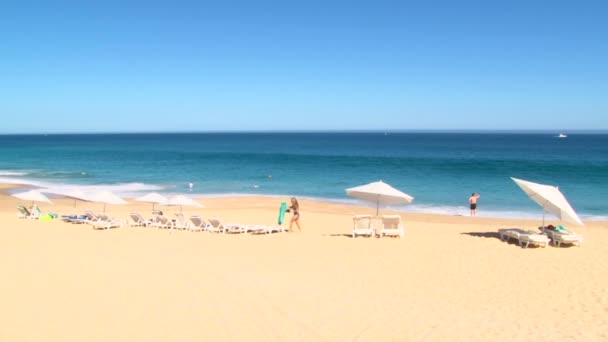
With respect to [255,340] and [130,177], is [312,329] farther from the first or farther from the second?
[130,177]

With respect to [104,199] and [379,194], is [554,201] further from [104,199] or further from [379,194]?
[104,199]

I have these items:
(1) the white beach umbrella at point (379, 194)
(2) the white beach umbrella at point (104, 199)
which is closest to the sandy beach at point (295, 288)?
(1) the white beach umbrella at point (379, 194)

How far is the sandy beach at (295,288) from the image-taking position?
6527 mm

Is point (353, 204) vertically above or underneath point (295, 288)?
underneath

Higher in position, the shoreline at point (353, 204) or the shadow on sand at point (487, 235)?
the shadow on sand at point (487, 235)

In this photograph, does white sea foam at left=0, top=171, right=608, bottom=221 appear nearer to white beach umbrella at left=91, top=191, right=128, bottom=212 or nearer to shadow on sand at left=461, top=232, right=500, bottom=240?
white beach umbrella at left=91, top=191, right=128, bottom=212

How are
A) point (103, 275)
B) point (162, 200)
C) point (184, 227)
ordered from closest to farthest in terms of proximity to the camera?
point (103, 275), point (184, 227), point (162, 200)

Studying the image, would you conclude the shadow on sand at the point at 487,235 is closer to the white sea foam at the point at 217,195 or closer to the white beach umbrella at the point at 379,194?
the white beach umbrella at the point at 379,194

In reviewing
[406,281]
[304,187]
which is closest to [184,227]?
[406,281]

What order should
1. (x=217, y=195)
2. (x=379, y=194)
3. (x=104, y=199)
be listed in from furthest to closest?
(x=217, y=195), (x=104, y=199), (x=379, y=194)

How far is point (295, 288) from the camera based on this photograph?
8469mm

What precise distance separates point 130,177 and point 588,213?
32196mm

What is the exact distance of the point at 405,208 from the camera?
23.1m

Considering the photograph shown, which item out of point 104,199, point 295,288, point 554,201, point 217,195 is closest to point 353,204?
point 217,195
